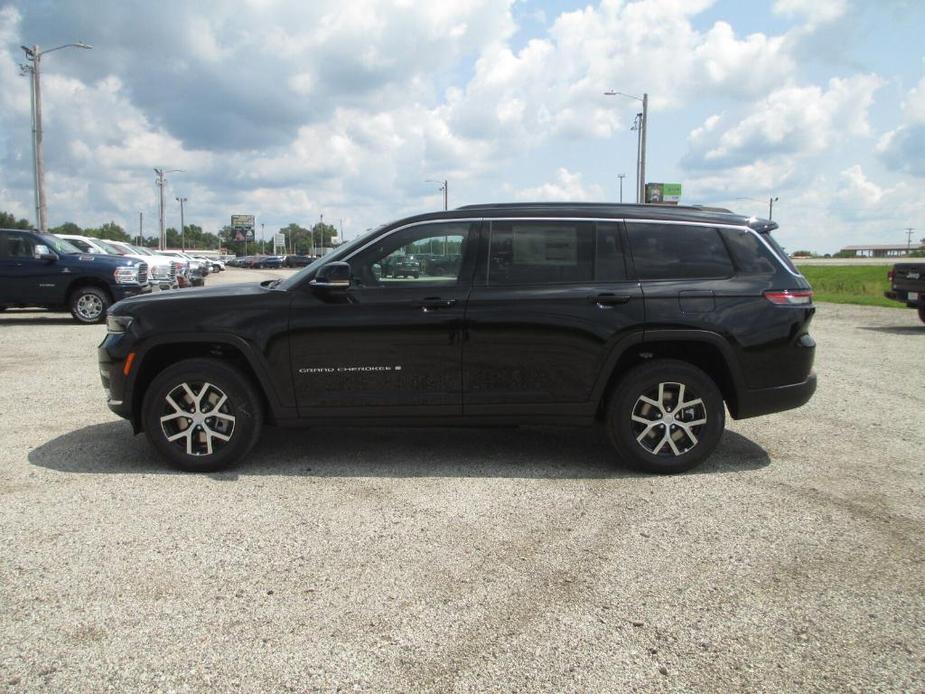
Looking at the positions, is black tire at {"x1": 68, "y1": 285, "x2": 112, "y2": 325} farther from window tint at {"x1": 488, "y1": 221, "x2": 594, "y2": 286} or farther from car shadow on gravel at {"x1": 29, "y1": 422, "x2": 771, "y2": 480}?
window tint at {"x1": 488, "y1": 221, "x2": 594, "y2": 286}

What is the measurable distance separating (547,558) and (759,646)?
42.6 inches

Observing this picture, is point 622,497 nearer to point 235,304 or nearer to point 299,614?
point 299,614

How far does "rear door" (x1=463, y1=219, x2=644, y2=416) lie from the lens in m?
4.93

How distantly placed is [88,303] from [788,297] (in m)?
13.3

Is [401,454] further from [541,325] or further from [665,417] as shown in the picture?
[665,417]

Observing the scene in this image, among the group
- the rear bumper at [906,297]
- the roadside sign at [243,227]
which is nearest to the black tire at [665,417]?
the rear bumper at [906,297]

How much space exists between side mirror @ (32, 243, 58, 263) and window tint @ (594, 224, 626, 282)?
497 inches

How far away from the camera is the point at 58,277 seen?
46.8 feet

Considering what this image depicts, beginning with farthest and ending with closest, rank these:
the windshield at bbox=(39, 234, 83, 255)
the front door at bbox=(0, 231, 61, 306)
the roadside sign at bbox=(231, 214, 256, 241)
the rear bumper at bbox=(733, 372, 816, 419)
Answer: the roadside sign at bbox=(231, 214, 256, 241)
the windshield at bbox=(39, 234, 83, 255)
the front door at bbox=(0, 231, 61, 306)
the rear bumper at bbox=(733, 372, 816, 419)

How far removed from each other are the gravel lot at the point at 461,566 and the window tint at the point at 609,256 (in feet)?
4.38

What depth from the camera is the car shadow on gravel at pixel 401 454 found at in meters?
5.10

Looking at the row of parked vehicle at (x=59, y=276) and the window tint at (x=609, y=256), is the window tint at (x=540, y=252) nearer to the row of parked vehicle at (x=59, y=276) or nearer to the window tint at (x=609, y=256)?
the window tint at (x=609, y=256)

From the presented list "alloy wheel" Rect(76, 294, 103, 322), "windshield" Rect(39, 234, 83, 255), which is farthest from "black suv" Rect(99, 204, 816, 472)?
"windshield" Rect(39, 234, 83, 255)

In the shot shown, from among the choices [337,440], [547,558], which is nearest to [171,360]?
[337,440]
